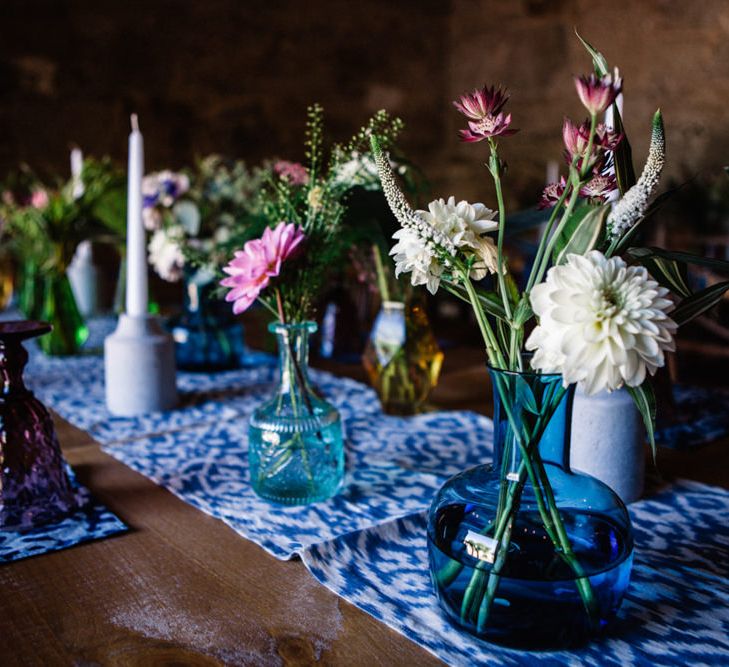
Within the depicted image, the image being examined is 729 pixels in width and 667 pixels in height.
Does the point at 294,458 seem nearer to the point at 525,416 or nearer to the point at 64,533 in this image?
the point at 64,533

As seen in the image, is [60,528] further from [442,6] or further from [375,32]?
[442,6]

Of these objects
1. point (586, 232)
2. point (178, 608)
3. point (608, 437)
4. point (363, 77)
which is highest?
point (363, 77)

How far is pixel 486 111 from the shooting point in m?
0.57

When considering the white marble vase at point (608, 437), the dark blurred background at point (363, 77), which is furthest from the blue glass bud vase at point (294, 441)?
the dark blurred background at point (363, 77)

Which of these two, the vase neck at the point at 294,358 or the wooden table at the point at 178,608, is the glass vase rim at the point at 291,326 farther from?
the wooden table at the point at 178,608

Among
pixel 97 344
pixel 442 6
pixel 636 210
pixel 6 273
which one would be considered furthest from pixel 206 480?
pixel 442 6

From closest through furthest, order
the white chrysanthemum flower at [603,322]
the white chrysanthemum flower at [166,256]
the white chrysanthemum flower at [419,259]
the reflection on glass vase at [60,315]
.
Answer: the white chrysanthemum flower at [603,322] < the white chrysanthemum flower at [419,259] < the white chrysanthemum flower at [166,256] < the reflection on glass vase at [60,315]

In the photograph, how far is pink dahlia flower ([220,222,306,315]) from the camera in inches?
31.6

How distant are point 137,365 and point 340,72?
317 centimetres

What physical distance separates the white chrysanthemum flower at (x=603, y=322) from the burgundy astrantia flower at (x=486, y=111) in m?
0.13

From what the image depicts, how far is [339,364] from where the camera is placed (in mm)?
1650

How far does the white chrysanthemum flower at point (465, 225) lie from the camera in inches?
23.6

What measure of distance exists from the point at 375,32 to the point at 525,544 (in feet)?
13.2

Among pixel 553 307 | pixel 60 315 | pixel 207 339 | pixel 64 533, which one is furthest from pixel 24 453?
pixel 60 315
